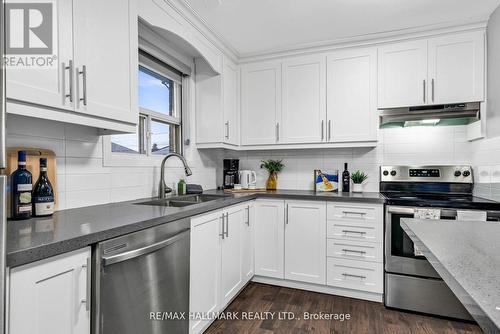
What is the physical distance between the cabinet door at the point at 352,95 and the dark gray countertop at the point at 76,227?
1604 mm

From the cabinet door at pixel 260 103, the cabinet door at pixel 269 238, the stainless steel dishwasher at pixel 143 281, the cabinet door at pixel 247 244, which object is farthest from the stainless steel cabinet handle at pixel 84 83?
the cabinet door at pixel 260 103

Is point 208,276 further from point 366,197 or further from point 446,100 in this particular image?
point 446,100

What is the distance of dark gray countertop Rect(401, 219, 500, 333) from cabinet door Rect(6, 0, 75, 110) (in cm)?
147

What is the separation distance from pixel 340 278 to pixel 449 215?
39.5 inches

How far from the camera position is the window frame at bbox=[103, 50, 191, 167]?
6.13 feet

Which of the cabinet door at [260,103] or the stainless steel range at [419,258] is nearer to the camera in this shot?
the stainless steel range at [419,258]

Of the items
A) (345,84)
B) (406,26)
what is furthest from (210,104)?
(406,26)

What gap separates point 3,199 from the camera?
66cm

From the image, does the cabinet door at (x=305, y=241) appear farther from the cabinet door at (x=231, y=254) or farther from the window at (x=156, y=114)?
the window at (x=156, y=114)

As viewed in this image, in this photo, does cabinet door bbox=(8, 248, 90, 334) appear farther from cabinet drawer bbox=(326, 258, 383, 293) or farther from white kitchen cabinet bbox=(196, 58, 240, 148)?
cabinet drawer bbox=(326, 258, 383, 293)

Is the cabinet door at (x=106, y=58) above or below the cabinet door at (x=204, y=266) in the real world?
above

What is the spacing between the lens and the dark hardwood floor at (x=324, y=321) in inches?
77.4

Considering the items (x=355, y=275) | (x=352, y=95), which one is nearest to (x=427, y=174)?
(x=352, y=95)

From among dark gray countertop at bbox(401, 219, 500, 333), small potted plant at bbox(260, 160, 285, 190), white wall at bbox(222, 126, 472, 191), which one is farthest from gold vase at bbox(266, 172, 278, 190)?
dark gray countertop at bbox(401, 219, 500, 333)
